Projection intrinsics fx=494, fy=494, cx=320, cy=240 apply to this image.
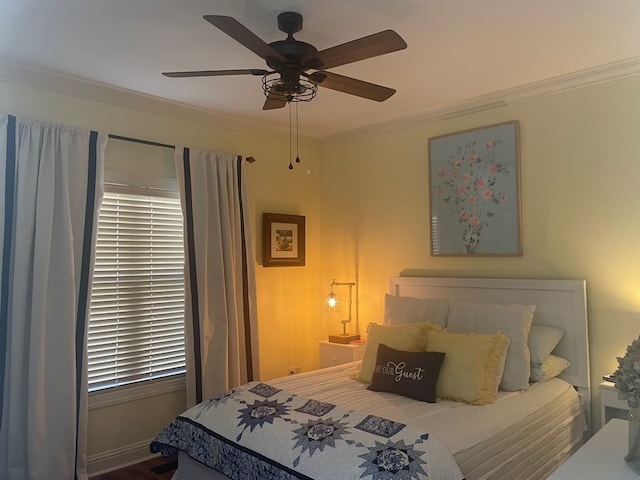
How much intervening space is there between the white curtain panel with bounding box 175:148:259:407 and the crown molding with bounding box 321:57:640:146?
A: 1.33 metres

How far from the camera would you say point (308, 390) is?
9.30 ft

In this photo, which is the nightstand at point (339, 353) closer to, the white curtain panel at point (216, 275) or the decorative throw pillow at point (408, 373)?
the white curtain panel at point (216, 275)

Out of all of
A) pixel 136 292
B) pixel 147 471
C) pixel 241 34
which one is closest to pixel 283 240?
pixel 136 292

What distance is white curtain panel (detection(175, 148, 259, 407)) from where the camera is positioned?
11.9 ft

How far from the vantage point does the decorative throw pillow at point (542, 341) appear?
300 cm

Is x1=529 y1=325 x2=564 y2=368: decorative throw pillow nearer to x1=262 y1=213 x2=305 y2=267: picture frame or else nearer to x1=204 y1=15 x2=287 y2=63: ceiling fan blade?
x1=262 y1=213 x2=305 y2=267: picture frame

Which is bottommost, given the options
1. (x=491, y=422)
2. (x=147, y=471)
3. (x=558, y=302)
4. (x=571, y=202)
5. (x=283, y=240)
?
(x=147, y=471)

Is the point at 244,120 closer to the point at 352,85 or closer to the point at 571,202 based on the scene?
the point at 352,85

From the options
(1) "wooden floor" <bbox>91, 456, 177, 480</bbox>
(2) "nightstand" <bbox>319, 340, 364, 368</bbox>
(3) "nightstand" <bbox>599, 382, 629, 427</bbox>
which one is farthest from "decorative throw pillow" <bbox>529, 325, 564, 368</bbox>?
(1) "wooden floor" <bbox>91, 456, 177, 480</bbox>

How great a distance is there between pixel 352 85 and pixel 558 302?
195cm

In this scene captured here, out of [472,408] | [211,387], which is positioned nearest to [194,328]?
[211,387]

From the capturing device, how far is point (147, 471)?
10.8ft

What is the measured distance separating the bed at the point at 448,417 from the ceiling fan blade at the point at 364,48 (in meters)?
1.61

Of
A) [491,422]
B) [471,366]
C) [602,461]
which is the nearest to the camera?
[602,461]
